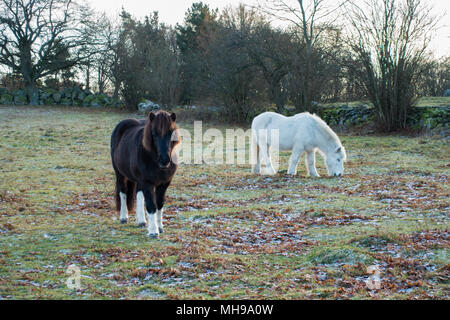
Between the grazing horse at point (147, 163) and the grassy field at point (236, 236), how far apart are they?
1.27ft

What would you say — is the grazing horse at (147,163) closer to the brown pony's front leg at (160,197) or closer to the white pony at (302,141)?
the brown pony's front leg at (160,197)

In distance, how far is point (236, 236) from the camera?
6254 millimetres

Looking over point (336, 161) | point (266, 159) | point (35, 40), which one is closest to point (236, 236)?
point (336, 161)

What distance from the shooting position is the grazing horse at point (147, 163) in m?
5.47

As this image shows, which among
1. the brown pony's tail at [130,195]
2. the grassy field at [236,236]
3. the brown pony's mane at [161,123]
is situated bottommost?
the grassy field at [236,236]

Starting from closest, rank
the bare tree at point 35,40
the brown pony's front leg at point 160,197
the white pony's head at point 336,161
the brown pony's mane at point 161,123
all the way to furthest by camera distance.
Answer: the brown pony's mane at point 161,123 < the brown pony's front leg at point 160,197 < the white pony's head at point 336,161 < the bare tree at point 35,40

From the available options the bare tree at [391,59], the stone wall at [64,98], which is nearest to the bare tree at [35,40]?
the stone wall at [64,98]

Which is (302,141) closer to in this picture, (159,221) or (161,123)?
(159,221)

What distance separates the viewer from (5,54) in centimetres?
3475

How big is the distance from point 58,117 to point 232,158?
699 inches

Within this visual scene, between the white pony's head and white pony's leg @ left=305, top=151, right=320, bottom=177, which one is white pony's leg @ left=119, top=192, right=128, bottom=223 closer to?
white pony's leg @ left=305, top=151, right=320, bottom=177

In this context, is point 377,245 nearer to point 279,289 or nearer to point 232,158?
point 279,289

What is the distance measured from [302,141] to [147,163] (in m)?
6.08

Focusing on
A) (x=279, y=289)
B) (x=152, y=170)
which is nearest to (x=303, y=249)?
(x=279, y=289)
